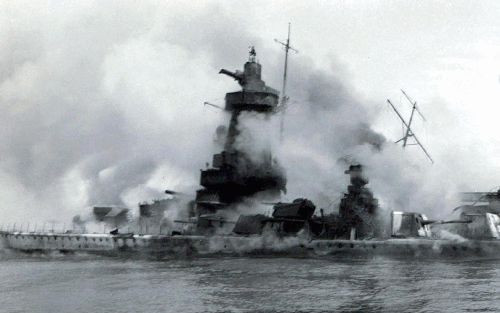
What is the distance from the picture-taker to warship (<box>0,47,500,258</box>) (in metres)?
34.8

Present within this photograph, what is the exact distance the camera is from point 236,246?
37.6m

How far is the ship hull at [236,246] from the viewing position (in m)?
33.2

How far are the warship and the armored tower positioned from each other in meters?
0.09

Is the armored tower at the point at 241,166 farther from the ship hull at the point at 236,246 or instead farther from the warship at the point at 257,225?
the ship hull at the point at 236,246

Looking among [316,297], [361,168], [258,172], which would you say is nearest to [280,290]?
[316,297]

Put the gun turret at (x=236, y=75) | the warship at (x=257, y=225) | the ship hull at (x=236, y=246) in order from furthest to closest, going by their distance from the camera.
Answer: the gun turret at (x=236, y=75) < the warship at (x=257, y=225) < the ship hull at (x=236, y=246)

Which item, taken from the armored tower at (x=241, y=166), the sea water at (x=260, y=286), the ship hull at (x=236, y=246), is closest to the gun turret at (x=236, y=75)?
the armored tower at (x=241, y=166)

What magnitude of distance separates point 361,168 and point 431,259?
792 cm

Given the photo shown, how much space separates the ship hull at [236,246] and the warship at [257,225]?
6 cm

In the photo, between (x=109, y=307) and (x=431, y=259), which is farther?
(x=431, y=259)

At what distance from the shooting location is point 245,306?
19281 millimetres

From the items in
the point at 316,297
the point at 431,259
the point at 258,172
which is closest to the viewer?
the point at 316,297

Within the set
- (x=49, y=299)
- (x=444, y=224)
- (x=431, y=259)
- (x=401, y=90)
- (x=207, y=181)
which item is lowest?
(x=49, y=299)

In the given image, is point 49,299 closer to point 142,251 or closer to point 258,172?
point 142,251
